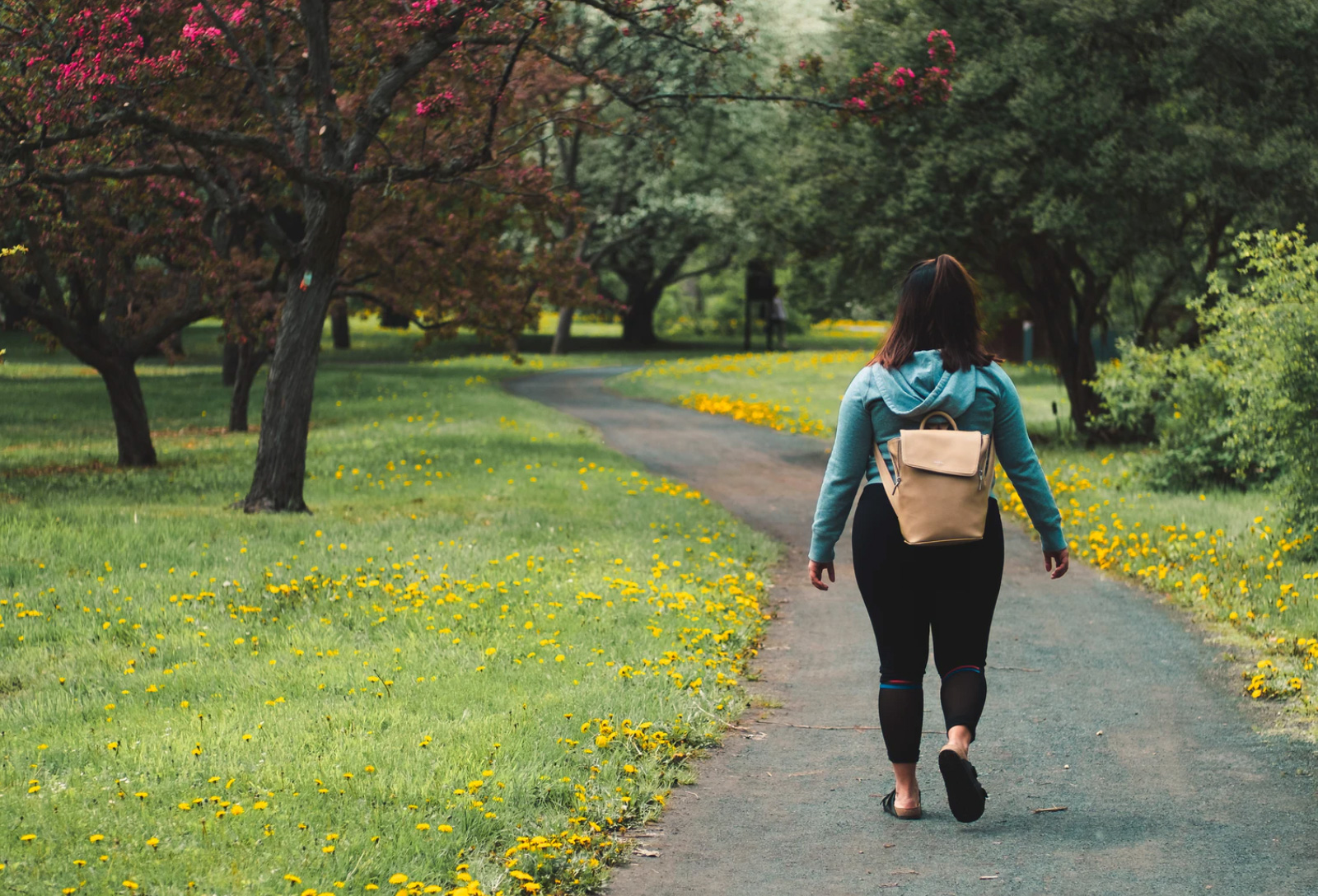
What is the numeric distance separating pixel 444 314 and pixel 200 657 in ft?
43.8

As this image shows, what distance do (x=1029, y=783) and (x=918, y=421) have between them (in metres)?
1.64

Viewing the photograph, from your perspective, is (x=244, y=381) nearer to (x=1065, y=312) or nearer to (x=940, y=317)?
(x=1065, y=312)

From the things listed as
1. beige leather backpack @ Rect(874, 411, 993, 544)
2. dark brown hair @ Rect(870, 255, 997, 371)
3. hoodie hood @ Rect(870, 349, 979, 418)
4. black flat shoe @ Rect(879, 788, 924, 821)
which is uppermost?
dark brown hair @ Rect(870, 255, 997, 371)

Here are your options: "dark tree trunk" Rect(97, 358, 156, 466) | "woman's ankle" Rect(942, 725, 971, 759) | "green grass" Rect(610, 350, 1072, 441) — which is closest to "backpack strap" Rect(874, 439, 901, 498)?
"woman's ankle" Rect(942, 725, 971, 759)

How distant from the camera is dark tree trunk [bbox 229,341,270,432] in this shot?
21562 mm

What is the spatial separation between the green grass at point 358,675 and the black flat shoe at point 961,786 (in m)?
1.11

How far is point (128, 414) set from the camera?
1664cm

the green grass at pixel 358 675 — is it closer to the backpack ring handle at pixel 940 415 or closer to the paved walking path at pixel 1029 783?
the paved walking path at pixel 1029 783

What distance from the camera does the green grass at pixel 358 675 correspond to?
4.24 m

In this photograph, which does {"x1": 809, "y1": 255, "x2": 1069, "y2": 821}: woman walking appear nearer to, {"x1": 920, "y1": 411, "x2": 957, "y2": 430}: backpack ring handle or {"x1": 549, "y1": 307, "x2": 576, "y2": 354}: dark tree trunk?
{"x1": 920, "y1": 411, "x2": 957, "y2": 430}: backpack ring handle

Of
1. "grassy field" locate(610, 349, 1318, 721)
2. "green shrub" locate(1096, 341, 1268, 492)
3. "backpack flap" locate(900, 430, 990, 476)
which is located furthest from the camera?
"green shrub" locate(1096, 341, 1268, 492)

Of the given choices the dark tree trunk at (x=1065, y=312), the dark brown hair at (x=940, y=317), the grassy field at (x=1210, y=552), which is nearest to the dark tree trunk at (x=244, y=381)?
the grassy field at (x=1210, y=552)

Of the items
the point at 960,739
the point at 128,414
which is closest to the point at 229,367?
the point at 128,414

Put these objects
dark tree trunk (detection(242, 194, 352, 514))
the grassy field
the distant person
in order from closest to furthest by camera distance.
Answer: the grassy field → dark tree trunk (detection(242, 194, 352, 514)) → the distant person
